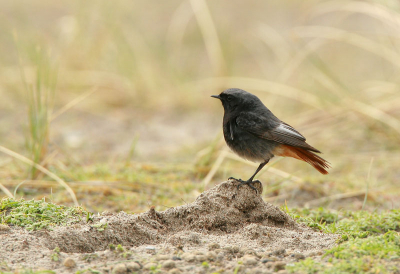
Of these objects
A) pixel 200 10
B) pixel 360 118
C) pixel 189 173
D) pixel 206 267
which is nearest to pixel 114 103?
pixel 200 10

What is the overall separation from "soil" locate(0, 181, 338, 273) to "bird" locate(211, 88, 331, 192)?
33 cm

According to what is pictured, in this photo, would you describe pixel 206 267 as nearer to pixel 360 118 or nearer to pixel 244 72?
pixel 360 118

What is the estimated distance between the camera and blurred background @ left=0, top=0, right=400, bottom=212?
5117 mm

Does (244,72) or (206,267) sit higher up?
(244,72)

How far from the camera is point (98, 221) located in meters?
3.37

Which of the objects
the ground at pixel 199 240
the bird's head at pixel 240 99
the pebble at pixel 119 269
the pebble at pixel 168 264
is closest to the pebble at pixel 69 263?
the ground at pixel 199 240

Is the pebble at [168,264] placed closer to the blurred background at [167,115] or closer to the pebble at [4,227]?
the pebble at [4,227]

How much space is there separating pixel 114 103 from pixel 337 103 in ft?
14.5

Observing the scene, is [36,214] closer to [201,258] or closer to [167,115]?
[201,258]

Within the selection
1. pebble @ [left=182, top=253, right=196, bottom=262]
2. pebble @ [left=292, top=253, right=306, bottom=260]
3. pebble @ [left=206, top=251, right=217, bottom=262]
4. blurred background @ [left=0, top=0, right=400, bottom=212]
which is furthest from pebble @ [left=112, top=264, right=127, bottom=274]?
blurred background @ [left=0, top=0, right=400, bottom=212]

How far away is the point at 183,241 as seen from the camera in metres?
3.15

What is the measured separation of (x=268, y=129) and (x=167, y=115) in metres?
5.50

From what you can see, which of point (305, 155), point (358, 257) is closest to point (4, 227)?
point (358, 257)

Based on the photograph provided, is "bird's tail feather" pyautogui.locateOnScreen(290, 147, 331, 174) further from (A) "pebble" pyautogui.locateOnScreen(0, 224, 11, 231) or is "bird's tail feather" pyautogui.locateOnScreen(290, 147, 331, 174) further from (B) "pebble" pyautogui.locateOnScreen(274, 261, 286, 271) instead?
(A) "pebble" pyautogui.locateOnScreen(0, 224, 11, 231)
